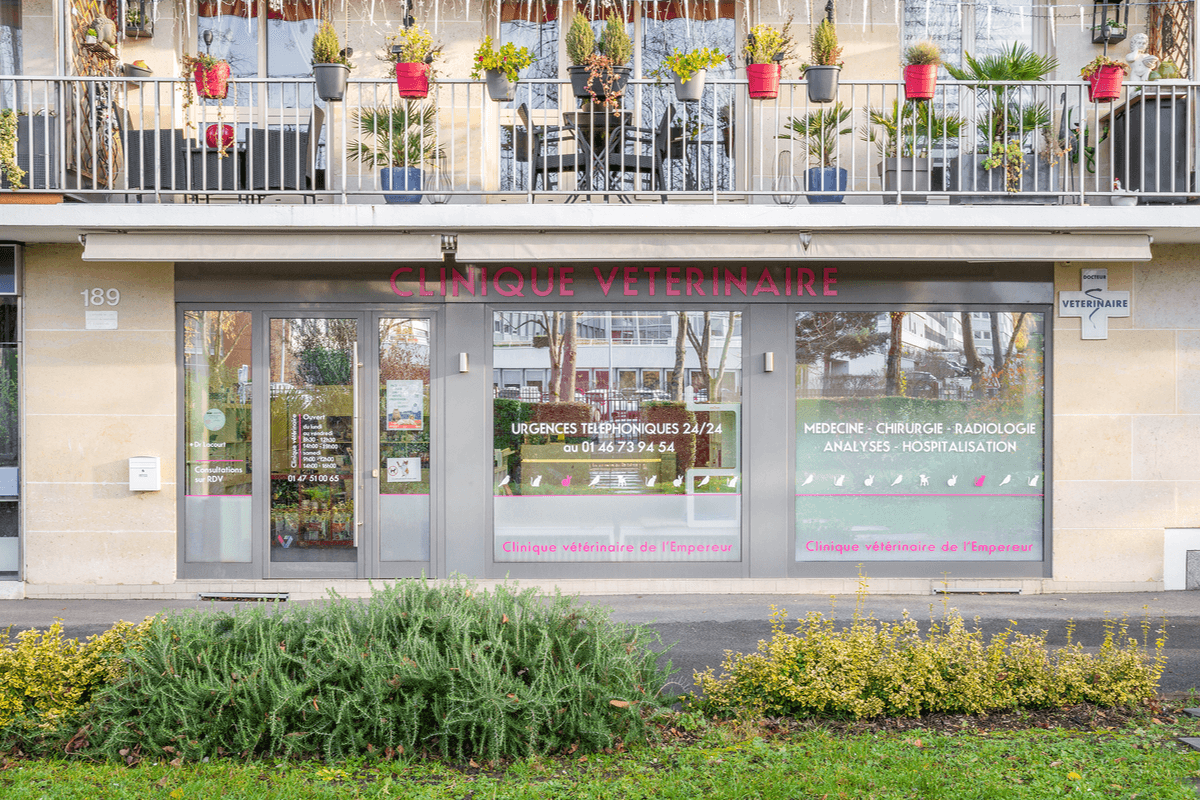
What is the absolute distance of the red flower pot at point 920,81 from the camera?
7.72 m

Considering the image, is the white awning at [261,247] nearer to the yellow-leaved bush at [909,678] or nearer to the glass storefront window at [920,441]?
the glass storefront window at [920,441]

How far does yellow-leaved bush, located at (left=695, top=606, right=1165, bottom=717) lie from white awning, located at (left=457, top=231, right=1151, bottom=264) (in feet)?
12.8

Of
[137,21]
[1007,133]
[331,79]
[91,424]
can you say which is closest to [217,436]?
[91,424]

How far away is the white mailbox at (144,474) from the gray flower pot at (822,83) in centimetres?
711

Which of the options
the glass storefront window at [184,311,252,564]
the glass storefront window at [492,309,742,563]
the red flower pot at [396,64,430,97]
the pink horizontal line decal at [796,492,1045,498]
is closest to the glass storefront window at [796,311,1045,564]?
the pink horizontal line decal at [796,492,1045,498]

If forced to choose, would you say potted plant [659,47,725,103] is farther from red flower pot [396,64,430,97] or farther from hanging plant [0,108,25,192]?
hanging plant [0,108,25,192]

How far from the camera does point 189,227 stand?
7.66 m

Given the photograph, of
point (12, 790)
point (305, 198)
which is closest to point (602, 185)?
point (305, 198)

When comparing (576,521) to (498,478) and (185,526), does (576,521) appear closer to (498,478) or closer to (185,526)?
(498,478)

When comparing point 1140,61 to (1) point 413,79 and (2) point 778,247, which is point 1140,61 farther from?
(1) point 413,79

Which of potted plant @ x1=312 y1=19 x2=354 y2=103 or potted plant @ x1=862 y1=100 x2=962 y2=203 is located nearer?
potted plant @ x1=312 y1=19 x2=354 y2=103

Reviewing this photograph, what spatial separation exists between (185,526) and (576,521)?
12.6ft

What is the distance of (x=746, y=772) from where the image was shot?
399 cm

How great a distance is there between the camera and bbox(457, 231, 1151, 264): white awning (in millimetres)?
7754
